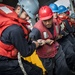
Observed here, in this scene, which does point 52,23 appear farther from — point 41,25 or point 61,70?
point 61,70

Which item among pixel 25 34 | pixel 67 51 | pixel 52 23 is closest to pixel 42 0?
pixel 67 51

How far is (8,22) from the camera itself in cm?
287

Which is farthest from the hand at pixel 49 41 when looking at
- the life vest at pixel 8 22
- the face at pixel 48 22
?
the life vest at pixel 8 22

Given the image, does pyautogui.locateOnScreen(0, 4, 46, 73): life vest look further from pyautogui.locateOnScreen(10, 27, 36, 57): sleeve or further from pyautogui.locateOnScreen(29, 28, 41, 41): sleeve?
pyautogui.locateOnScreen(29, 28, 41, 41): sleeve

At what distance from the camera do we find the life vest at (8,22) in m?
2.88

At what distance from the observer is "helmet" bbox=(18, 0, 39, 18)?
3236 mm

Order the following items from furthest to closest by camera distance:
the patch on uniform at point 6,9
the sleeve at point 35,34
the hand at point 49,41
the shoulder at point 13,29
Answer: the hand at point 49,41 < the sleeve at point 35,34 < the patch on uniform at point 6,9 < the shoulder at point 13,29

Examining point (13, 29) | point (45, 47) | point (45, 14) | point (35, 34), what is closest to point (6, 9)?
point (13, 29)

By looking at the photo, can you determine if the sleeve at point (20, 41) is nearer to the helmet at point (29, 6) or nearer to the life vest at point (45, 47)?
the helmet at point (29, 6)

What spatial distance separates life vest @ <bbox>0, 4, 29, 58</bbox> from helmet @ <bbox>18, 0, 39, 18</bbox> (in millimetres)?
190

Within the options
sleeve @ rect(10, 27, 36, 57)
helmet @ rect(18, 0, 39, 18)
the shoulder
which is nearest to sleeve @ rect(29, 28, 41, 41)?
helmet @ rect(18, 0, 39, 18)

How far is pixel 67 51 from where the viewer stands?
16.2ft

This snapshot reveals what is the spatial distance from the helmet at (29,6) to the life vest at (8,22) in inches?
7.5

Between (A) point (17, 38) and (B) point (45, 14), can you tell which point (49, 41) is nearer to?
(B) point (45, 14)
